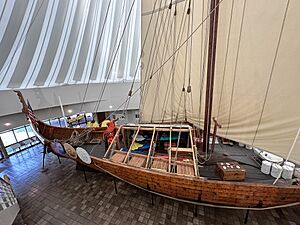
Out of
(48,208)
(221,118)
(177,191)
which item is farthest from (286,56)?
(48,208)

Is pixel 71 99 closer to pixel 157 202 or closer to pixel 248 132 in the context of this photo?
pixel 157 202

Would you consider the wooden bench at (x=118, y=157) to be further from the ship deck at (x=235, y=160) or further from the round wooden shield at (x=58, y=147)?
the round wooden shield at (x=58, y=147)

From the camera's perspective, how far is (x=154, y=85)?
4617mm

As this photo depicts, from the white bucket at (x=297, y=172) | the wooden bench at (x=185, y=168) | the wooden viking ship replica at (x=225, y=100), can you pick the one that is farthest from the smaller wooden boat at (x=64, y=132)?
the white bucket at (x=297, y=172)

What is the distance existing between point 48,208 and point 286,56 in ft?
15.9

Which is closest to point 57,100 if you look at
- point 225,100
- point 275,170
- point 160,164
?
point 160,164

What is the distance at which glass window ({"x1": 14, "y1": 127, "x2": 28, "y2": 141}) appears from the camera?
265 inches

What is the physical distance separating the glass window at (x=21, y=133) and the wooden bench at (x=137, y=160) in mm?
6424

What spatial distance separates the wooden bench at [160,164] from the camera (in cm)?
276

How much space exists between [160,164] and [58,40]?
565 cm

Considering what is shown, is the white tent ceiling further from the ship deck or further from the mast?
the ship deck

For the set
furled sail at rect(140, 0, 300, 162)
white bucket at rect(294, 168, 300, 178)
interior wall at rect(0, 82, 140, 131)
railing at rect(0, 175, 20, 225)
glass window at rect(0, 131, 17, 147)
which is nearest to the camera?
furled sail at rect(140, 0, 300, 162)

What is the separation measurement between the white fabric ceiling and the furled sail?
6.07 ft

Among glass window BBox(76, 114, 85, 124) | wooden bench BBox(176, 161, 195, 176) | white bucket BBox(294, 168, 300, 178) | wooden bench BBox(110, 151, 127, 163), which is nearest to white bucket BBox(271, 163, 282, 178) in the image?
white bucket BBox(294, 168, 300, 178)
